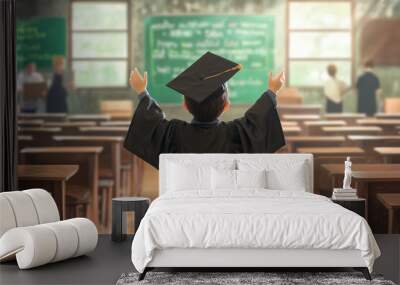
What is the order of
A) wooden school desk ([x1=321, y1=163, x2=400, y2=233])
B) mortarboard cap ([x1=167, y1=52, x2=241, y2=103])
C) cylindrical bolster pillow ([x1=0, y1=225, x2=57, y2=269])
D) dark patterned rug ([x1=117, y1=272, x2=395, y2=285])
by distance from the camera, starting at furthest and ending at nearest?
1. wooden school desk ([x1=321, y1=163, x2=400, y2=233])
2. mortarboard cap ([x1=167, y1=52, x2=241, y2=103])
3. cylindrical bolster pillow ([x1=0, y1=225, x2=57, y2=269])
4. dark patterned rug ([x1=117, y1=272, x2=395, y2=285])

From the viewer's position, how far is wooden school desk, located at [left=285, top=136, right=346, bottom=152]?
7621mm

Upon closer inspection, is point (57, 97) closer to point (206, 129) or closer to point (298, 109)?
point (206, 129)

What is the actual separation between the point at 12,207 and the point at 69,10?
2.55 metres

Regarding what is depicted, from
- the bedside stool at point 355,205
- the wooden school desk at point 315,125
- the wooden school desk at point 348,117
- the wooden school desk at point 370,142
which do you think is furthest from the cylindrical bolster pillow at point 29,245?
the wooden school desk at point 370,142

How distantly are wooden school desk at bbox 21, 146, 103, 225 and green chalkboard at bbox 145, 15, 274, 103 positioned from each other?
894mm

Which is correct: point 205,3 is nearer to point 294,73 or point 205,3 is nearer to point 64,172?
point 294,73

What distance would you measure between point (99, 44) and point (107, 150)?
105 centimetres

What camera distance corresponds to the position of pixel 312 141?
7656 mm

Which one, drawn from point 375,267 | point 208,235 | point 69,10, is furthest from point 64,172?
point 375,267

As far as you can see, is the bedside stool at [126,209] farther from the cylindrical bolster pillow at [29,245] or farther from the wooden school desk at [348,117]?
the wooden school desk at [348,117]

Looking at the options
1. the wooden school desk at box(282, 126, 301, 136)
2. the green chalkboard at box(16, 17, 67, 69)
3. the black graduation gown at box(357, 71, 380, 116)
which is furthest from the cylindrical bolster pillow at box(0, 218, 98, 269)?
the black graduation gown at box(357, 71, 380, 116)

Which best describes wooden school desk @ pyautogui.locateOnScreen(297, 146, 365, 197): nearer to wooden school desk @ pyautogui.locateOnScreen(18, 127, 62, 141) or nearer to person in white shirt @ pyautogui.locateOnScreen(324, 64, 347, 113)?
person in white shirt @ pyautogui.locateOnScreen(324, 64, 347, 113)

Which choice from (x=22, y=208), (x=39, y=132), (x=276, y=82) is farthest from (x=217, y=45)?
(x=22, y=208)

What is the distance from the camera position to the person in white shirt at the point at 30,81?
25.3ft
